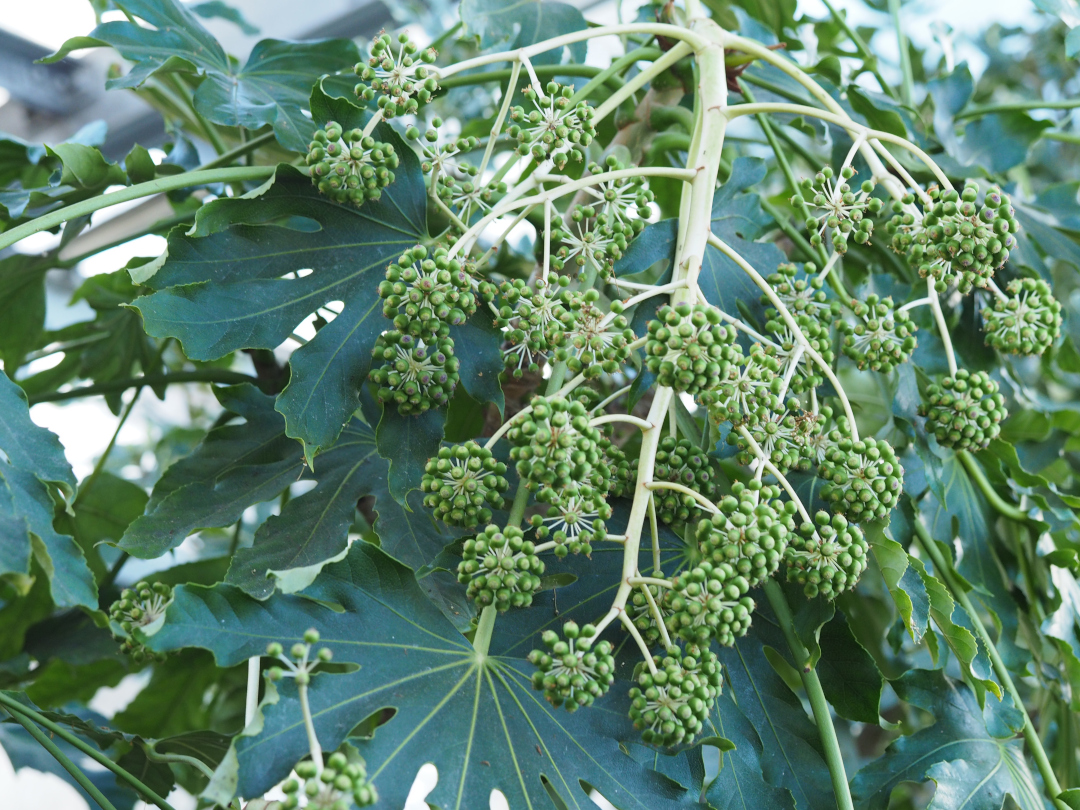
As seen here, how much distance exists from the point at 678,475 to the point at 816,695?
8.0 inches

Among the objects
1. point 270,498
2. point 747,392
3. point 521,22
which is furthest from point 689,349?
point 521,22

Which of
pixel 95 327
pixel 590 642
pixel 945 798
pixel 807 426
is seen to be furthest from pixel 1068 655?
pixel 95 327

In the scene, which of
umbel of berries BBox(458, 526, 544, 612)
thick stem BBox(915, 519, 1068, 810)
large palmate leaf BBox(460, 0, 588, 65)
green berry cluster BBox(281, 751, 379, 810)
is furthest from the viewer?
large palmate leaf BBox(460, 0, 588, 65)

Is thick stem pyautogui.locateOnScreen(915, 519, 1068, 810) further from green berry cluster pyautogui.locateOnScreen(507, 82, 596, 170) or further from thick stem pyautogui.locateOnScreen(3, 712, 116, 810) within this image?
thick stem pyautogui.locateOnScreen(3, 712, 116, 810)

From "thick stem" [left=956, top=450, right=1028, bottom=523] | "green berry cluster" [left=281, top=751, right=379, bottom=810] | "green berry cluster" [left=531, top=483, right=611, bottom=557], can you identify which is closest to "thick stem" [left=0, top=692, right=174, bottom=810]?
"green berry cluster" [left=281, top=751, right=379, bottom=810]

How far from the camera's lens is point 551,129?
0.67 m

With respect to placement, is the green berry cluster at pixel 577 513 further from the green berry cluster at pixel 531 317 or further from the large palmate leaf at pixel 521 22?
the large palmate leaf at pixel 521 22

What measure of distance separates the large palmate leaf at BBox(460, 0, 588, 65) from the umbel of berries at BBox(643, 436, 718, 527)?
0.50m

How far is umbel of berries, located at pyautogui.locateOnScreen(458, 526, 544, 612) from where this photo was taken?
56 centimetres

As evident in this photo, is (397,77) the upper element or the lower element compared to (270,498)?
upper

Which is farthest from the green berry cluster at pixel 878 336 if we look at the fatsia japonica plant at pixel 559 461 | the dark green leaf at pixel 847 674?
the dark green leaf at pixel 847 674

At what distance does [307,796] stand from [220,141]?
95 centimetres

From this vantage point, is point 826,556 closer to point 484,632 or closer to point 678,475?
point 678,475

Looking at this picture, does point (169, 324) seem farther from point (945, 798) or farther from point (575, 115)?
point (945, 798)
